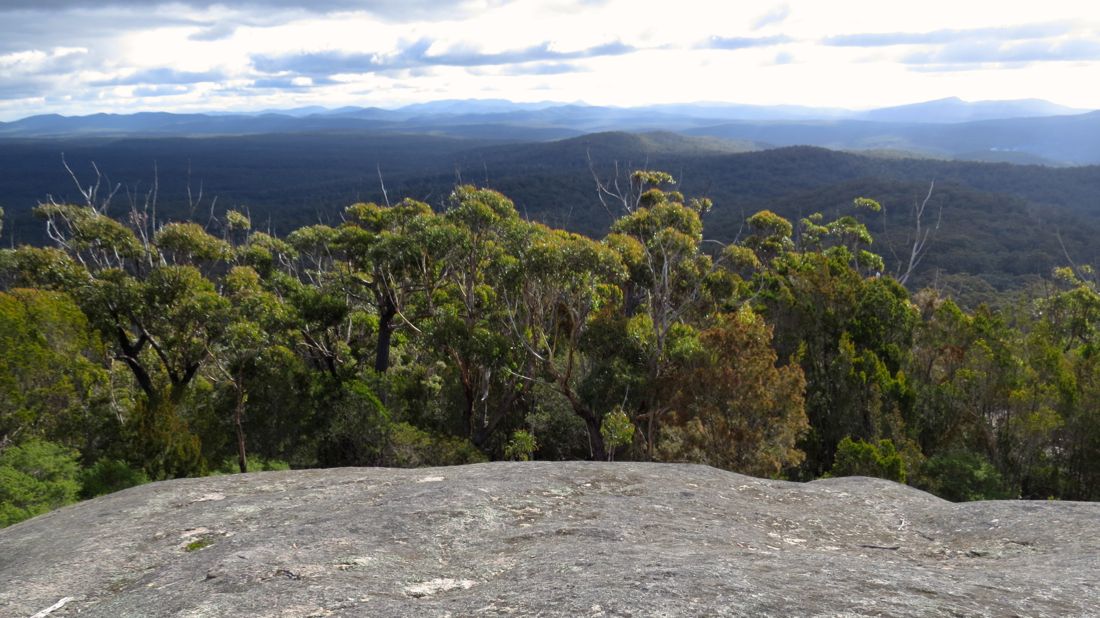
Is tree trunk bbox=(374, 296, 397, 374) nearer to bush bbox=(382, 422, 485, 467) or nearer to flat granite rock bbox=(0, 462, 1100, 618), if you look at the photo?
bush bbox=(382, 422, 485, 467)

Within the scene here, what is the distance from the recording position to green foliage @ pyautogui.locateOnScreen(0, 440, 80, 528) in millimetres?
17344

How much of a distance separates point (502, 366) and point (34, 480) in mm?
13517

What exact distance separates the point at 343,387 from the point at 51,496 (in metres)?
8.85

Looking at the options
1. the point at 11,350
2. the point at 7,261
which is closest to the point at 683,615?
the point at 11,350

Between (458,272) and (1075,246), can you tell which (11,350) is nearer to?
(458,272)

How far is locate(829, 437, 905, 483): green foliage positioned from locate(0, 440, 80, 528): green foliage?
73.5ft

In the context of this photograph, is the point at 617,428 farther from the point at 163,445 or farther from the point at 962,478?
the point at 163,445

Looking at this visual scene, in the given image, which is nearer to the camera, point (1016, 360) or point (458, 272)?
point (1016, 360)

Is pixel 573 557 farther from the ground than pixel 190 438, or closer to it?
farther from the ground

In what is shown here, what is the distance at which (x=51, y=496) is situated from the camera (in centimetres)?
1825

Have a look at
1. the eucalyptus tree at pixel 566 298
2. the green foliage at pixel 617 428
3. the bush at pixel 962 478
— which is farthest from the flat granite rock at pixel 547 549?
the bush at pixel 962 478

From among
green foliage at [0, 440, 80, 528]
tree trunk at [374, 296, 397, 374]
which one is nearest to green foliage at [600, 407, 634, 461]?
tree trunk at [374, 296, 397, 374]

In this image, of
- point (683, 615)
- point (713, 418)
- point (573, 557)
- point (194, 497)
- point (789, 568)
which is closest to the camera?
point (683, 615)

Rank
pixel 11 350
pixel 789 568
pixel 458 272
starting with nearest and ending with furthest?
pixel 789 568
pixel 11 350
pixel 458 272
